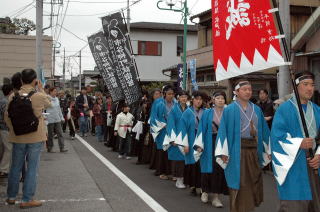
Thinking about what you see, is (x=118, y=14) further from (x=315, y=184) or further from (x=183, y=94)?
(x=315, y=184)

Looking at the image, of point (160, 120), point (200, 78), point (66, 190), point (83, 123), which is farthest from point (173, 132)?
point (200, 78)

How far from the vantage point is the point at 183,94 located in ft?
25.6

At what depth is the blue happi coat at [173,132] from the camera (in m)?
Answer: 7.62

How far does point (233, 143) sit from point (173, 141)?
261cm

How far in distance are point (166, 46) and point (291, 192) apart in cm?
3171

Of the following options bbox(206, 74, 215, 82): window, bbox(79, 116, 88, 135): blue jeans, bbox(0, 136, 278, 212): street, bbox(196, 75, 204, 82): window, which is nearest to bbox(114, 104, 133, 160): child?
bbox(0, 136, 278, 212): street

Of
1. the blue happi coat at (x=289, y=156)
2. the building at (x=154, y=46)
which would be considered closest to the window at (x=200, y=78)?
the building at (x=154, y=46)

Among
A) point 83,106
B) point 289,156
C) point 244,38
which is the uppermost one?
point 244,38

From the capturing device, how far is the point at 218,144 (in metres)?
5.04

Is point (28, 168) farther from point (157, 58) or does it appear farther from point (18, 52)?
point (157, 58)

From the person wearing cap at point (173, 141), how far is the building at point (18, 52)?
1675cm

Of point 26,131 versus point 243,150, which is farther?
point 26,131

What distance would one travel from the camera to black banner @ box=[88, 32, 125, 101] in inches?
454

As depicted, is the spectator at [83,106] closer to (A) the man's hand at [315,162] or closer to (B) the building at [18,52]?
(B) the building at [18,52]
